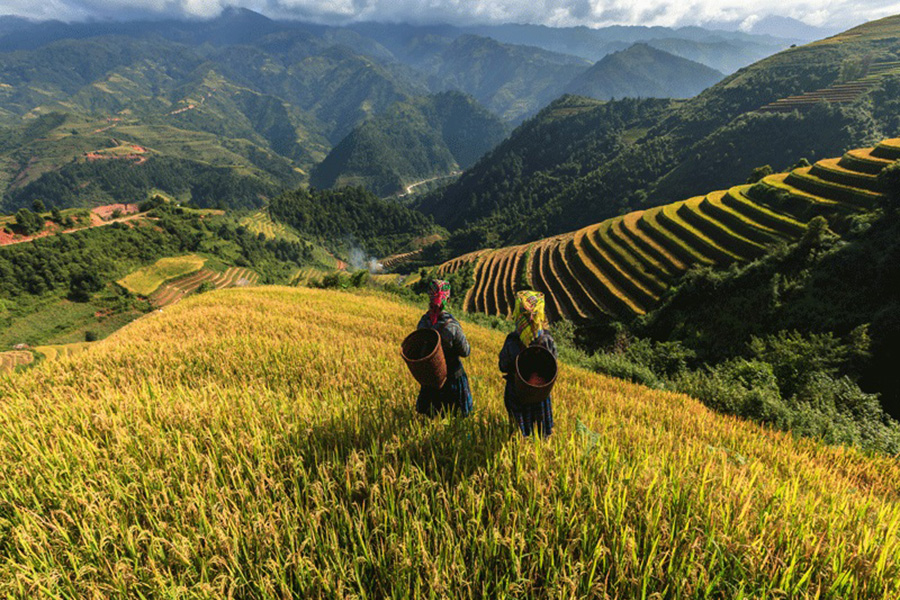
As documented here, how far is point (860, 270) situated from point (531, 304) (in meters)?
32.6

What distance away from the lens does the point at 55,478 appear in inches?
105

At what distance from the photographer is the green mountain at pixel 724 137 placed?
292 feet

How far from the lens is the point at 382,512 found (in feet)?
7.52

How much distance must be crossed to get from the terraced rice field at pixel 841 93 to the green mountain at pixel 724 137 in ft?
1.47

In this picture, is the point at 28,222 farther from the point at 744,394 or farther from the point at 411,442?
the point at 744,394

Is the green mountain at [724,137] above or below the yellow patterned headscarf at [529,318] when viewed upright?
above

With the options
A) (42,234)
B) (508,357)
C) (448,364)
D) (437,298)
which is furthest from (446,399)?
(42,234)

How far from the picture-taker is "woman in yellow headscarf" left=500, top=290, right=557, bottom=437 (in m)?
3.68

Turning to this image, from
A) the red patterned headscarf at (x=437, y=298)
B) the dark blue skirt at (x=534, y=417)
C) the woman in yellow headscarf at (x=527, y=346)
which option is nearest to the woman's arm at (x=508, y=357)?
the woman in yellow headscarf at (x=527, y=346)

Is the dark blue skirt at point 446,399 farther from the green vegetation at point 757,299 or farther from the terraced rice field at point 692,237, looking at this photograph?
the terraced rice field at point 692,237

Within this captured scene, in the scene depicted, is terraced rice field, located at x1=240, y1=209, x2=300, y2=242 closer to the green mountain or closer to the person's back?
the green mountain

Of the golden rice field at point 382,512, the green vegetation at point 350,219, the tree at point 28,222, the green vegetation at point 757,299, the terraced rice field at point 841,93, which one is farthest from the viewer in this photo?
the green vegetation at point 350,219

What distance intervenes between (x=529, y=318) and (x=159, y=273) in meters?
119

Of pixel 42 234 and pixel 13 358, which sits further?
pixel 42 234
